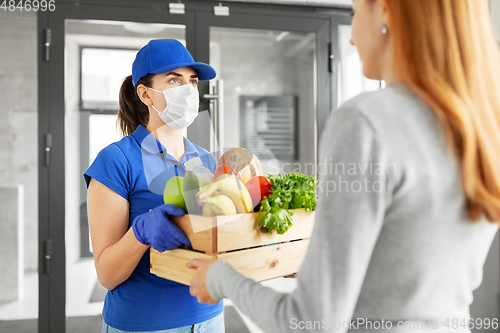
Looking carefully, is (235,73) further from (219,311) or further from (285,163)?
(219,311)

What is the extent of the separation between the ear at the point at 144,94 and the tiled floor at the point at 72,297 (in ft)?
3.80

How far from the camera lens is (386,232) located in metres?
0.47

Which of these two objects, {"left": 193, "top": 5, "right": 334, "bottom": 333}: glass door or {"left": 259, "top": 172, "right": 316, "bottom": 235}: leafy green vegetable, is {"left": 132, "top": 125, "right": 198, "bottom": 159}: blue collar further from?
{"left": 193, "top": 5, "right": 334, "bottom": 333}: glass door

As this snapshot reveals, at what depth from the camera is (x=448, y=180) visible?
0.47 metres

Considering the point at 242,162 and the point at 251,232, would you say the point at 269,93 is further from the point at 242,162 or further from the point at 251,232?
the point at 251,232

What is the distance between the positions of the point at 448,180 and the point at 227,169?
0.46m

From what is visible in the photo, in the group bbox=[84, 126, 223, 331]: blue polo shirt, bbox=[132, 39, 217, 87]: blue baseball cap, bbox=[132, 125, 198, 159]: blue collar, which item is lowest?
bbox=[84, 126, 223, 331]: blue polo shirt

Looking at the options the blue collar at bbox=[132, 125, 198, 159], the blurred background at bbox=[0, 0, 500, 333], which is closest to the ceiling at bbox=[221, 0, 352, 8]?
the blurred background at bbox=[0, 0, 500, 333]

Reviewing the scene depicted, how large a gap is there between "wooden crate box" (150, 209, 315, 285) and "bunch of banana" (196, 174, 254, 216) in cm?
1

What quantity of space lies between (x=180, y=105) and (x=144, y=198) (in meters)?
0.33

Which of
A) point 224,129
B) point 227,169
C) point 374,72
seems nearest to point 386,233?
point 374,72

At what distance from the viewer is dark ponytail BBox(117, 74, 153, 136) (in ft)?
4.27

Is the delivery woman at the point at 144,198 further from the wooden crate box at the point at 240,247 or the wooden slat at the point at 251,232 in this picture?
the wooden slat at the point at 251,232

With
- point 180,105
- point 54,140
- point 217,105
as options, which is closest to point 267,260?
point 180,105
